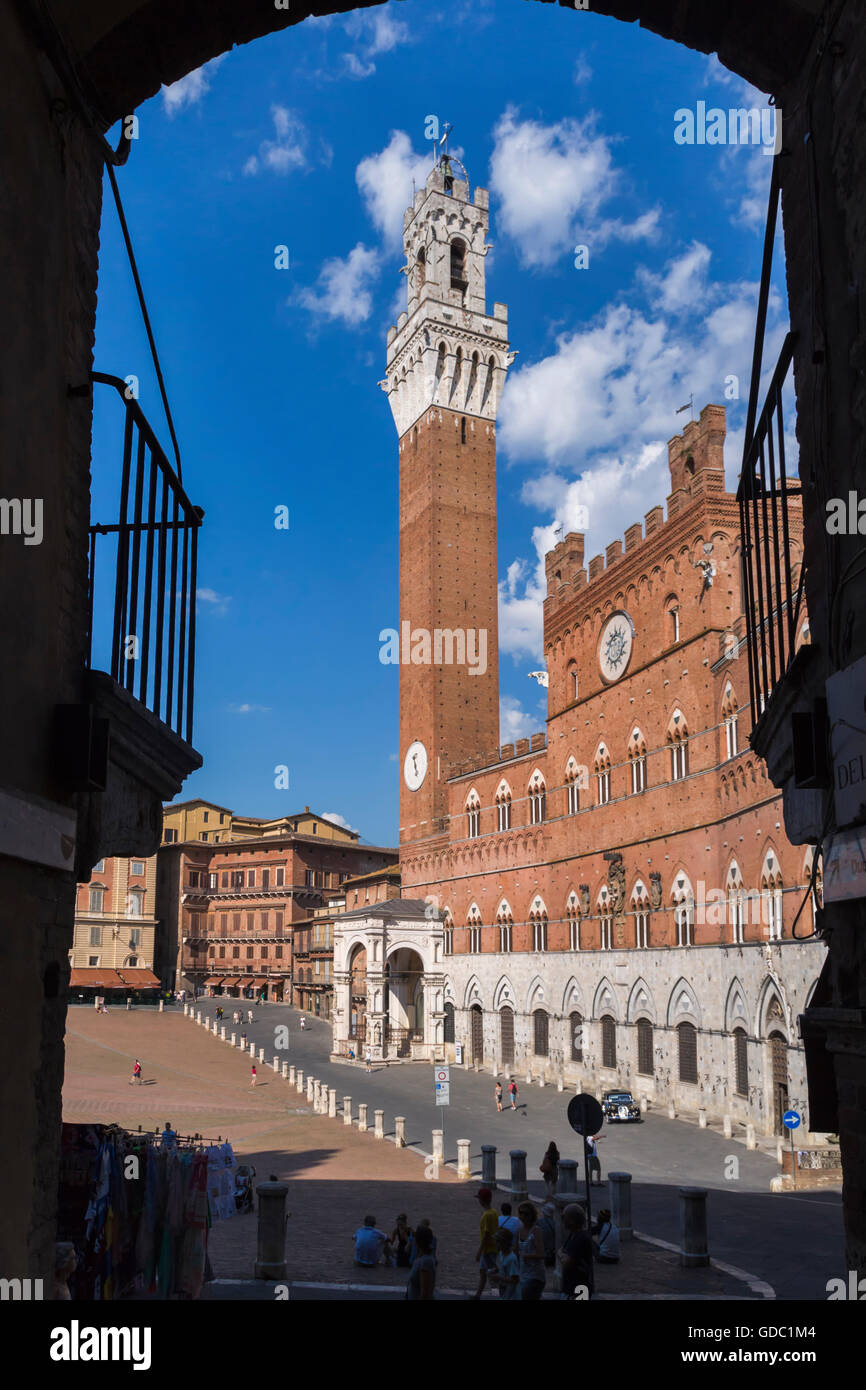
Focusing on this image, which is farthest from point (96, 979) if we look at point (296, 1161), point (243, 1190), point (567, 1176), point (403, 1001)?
point (567, 1176)

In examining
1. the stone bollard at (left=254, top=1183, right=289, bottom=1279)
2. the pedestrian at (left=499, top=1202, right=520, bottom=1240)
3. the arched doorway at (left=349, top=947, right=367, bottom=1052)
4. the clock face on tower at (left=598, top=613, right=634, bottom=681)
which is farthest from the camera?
the arched doorway at (left=349, top=947, right=367, bottom=1052)

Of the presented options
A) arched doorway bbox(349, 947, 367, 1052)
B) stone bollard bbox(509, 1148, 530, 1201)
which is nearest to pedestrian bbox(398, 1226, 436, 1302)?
stone bollard bbox(509, 1148, 530, 1201)

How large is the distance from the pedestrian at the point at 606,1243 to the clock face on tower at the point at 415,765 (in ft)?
135

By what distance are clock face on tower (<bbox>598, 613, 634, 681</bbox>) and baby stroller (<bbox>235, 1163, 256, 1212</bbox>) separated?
2330cm

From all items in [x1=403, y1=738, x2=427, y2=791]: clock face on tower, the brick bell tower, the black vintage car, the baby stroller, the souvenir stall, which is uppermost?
the brick bell tower

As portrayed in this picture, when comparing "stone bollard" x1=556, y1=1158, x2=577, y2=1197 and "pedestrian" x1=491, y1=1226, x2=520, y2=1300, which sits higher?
"pedestrian" x1=491, y1=1226, x2=520, y2=1300

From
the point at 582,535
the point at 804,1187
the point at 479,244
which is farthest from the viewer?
the point at 479,244

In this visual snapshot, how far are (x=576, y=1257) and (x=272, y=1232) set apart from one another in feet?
13.8

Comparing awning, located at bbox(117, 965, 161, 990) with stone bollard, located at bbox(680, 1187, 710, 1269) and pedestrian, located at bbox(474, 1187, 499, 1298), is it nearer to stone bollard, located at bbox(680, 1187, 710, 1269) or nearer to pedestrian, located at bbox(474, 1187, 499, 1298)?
stone bollard, located at bbox(680, 1187, 710, 1269)

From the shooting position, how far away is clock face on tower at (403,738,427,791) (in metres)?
55.3

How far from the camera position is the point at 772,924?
25578mm

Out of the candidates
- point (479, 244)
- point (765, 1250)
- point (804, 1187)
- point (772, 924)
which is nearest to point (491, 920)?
point (772, 924)
